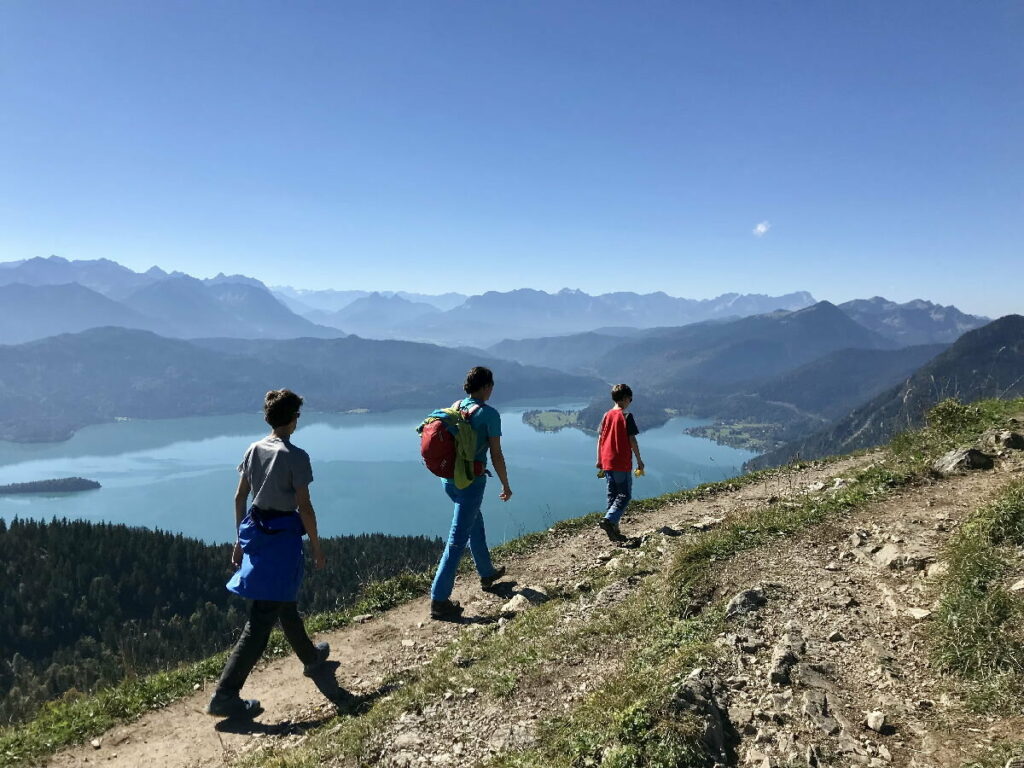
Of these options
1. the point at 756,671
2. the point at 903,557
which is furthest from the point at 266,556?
the point at 903,557

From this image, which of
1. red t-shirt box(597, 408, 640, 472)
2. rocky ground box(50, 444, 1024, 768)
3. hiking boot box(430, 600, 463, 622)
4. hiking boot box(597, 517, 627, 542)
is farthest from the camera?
hiking boot box(597, 517, 627, 542)

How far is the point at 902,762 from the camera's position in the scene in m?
3.88

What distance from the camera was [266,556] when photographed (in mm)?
5812

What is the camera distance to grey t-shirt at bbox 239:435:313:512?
225 inches

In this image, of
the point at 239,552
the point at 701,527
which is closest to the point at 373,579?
the point at 239,552

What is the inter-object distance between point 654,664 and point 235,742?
14.5ft

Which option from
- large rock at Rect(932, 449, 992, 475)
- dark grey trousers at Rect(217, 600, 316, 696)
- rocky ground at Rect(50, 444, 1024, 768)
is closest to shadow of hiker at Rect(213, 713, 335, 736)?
rocky ground at Rect(50, 444, 1024, 768)

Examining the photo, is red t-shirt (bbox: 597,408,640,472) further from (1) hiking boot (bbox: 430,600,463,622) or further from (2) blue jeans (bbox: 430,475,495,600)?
(1) hiking boot (bbox: 430,600,463,622)

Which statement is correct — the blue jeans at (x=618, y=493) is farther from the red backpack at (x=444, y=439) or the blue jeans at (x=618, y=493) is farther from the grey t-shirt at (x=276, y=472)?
the grey t-shirt at (x=276, y=472)

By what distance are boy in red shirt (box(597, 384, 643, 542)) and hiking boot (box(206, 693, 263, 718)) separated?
6349 millimetres

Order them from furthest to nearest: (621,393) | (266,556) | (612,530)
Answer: (612,530)
(621,393)
(266,556)

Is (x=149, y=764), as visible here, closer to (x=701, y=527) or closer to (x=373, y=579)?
(x=373, y=579)

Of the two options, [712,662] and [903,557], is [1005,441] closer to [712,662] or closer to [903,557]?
[903,557]

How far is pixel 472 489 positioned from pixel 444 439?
2.74 feet
